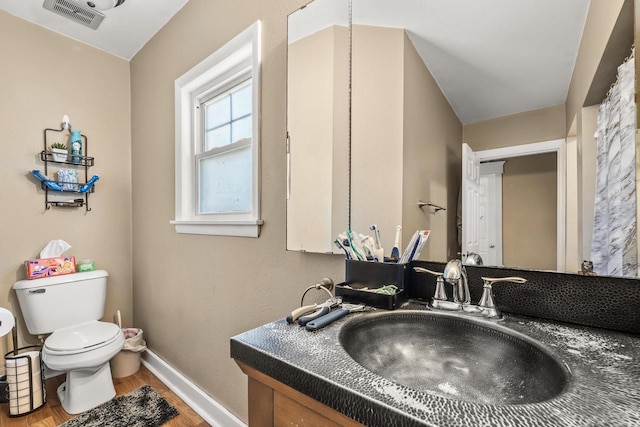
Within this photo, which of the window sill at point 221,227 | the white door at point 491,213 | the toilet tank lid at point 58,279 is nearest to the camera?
the white door at point 491,213

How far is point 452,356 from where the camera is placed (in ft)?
2.53

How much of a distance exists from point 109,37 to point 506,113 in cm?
264

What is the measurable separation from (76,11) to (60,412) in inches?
93.8

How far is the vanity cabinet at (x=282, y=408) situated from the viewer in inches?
20.6

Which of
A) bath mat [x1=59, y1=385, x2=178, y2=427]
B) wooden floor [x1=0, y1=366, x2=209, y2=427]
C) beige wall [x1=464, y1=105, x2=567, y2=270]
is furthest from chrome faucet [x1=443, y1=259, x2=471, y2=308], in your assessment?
bath mat [x1=59, y1=385, x2=178, y2=427]

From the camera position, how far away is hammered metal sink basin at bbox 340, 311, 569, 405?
0.63 meters

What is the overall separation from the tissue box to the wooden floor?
0.74m

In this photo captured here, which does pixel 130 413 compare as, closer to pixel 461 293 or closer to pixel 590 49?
pixel 461 293

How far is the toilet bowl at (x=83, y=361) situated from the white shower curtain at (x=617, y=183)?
2249 mm

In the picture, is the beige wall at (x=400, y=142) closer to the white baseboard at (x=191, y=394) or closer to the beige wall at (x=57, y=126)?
the white baseboard at (x=191, y=394)

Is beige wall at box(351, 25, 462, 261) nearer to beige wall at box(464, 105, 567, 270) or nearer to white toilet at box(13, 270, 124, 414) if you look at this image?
beige wall at box(464, 105, 567, 270)

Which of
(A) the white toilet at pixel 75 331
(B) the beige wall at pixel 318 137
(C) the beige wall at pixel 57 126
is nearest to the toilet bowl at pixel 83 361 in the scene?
(A) the white toilet at pixel 75 331

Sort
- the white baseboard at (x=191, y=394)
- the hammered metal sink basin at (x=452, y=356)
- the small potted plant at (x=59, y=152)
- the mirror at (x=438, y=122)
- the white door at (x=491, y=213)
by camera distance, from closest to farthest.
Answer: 1. the hammered metal sink basin at (x=452, y=356)
2. the mirror at (x=438, y=122)
3. the white door at (x=491, y=213)
4. the white baseboard at (x=191, y=394)
5. the small potted plant at (x=59, y=152)

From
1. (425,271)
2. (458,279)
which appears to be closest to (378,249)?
(425,271)
